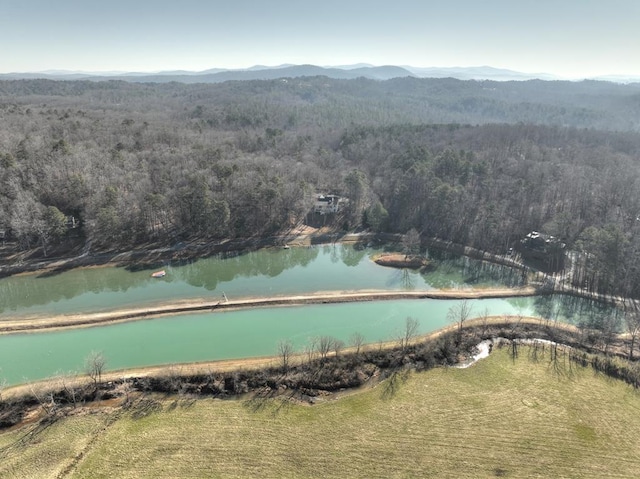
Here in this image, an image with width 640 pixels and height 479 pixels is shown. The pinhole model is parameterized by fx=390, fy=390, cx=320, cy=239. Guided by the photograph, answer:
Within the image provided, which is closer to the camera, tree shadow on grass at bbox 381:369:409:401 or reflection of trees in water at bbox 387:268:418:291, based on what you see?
tree shadow on grass at bbox 381:369:409:401

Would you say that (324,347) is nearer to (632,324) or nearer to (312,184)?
(632,324)

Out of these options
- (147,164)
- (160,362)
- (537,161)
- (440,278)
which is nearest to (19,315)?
(160,362)

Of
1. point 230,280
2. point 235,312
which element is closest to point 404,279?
point 235,312

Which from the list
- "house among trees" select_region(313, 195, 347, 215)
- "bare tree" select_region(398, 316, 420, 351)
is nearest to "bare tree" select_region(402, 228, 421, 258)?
"house among trees" select_region(313, 195, 347, 215)

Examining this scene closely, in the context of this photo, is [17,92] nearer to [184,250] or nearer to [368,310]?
[184,250]

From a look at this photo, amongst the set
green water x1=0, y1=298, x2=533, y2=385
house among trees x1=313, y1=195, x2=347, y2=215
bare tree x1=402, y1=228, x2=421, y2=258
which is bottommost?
green water x1=0, y1=298, x2=533, y2=385

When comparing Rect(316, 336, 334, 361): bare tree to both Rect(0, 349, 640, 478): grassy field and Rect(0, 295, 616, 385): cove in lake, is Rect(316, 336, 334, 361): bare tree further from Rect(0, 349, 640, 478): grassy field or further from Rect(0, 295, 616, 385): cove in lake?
Rect(0, 349, 640, 478): grassy field
